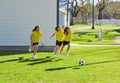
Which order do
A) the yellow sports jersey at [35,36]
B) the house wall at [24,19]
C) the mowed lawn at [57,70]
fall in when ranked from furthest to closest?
1. the house wall at [24,19]
2. the yellow sports jersey at [35,36]
3. the mowed lawn at [57,70]

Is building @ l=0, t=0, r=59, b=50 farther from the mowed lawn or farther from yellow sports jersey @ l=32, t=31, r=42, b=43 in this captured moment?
the mowed lawn

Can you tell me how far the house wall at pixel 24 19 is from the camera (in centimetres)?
2359

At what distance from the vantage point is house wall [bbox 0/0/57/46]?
23.6 meters

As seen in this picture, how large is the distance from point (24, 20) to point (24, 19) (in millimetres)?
64

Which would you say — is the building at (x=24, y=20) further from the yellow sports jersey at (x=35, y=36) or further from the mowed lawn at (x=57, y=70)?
the mowed lawn at (x=57, y=70)

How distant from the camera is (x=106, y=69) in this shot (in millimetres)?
14023

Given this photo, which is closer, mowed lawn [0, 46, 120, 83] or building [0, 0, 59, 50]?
mowed lawn [0, 46, 120, 83]

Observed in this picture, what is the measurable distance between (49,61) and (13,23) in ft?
26.9

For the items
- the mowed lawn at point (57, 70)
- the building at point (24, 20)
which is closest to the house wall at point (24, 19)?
the building at point (24, 20)

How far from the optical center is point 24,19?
23875mm

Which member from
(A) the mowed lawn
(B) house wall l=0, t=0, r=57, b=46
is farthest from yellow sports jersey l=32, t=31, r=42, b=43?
(B) house wall l=0, t=0, r=57, b=46

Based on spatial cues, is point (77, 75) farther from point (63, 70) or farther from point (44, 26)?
point (44, 26)

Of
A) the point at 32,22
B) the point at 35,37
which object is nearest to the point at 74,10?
the point at 32,22

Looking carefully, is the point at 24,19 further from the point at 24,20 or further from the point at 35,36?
the point at 35,36
